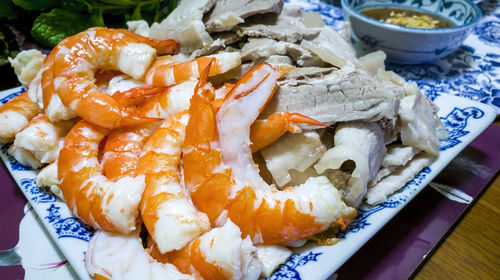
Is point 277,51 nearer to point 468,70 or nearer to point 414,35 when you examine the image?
point 414,35

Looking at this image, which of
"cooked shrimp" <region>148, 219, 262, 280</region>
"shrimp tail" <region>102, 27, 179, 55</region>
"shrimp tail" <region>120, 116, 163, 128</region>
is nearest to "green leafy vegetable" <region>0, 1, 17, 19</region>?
"shrimp tail" <region>102, 27, 179, 55</region>

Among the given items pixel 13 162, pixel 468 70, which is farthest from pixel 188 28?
pixel 468 70

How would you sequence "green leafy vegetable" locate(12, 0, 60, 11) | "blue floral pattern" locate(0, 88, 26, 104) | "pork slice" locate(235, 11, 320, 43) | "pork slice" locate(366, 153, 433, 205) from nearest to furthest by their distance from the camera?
"pork slice" locate(366, 153, 433, 205), "pork slice" locate(235, 11, 320, 43), "blue floral pattern" locate(0, 88, 26, 104), "green leafy vegetable" locate(12, 0, 60, 11)

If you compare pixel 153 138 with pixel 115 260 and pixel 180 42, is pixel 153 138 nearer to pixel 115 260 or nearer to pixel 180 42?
pixel 115 260

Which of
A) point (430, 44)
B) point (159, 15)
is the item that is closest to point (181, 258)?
point (430, 44)

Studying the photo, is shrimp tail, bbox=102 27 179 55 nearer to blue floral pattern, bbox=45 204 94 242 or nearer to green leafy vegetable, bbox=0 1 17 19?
blue floral pattern, bbox=45 204 94 242

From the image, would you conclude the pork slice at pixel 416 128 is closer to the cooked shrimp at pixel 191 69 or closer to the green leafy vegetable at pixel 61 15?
the cooked shrimp at pixel 191 69

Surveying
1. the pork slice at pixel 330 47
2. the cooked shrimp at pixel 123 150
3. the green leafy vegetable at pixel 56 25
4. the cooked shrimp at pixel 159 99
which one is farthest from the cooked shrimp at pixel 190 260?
the green leafy vegetable at pixel 56 25
